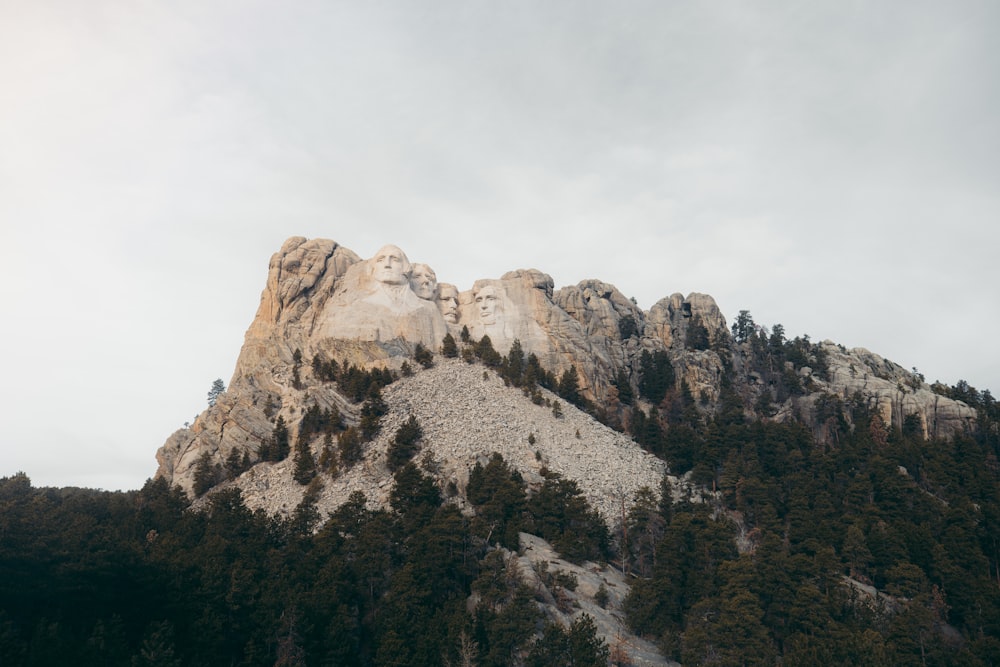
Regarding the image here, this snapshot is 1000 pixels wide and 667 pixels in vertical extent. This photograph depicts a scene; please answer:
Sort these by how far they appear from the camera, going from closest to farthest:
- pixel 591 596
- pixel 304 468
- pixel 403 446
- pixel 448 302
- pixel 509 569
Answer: pixel 509 569 < pixel 591 596 < pixel 304 468 < pixel 403 446 < pixel 448 302

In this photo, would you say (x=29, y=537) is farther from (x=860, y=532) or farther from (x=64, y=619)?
(x=860, y=532)

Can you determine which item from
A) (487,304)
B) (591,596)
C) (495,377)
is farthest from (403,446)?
(487,304)

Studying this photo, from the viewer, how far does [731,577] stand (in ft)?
199

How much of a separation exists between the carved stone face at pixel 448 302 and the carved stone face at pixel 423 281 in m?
2.45

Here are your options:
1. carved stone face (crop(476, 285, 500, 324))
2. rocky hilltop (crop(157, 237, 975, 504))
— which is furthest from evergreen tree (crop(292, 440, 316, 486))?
carved stone face (crop(476, 285, 500, 324))

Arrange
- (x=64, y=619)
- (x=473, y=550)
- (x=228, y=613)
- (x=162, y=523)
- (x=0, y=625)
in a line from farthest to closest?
(x=162, y=523) → (x=473, y=550) → (x=228, y=613) → (x=64, y=619) → (x=0, y=625)

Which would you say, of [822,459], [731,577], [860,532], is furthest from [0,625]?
[822,459]

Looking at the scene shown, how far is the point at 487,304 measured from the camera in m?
111

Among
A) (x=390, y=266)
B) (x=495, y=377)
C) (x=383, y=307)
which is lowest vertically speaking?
(x=495, y=377)

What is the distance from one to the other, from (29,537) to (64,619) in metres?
9.01

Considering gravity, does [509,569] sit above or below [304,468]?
below

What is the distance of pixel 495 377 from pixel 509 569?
131 feet

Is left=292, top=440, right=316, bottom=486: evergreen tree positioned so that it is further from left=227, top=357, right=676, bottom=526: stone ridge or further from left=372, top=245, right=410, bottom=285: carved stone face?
left=372, top=245, right=410, bottom=285: carved stone face

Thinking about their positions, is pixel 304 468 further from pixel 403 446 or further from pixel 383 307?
pixel 383 307
